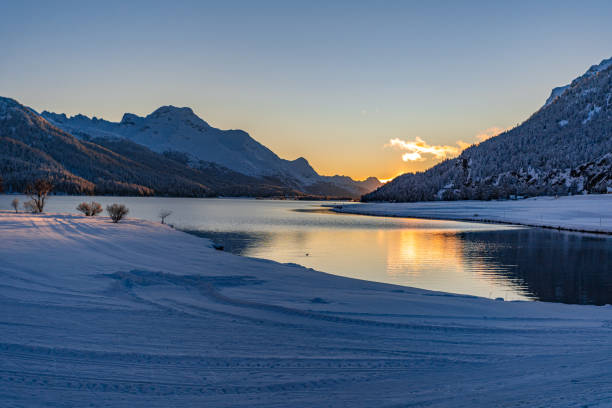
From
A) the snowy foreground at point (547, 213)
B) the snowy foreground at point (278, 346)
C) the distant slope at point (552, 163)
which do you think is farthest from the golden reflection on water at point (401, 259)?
the distant slope at point (552, 163)

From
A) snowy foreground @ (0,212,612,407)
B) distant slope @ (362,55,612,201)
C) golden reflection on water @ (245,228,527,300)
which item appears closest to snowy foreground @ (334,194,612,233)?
golden reflection on water @ (245,228,527,300)

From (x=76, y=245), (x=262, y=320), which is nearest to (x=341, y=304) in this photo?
(x=262, y=320)

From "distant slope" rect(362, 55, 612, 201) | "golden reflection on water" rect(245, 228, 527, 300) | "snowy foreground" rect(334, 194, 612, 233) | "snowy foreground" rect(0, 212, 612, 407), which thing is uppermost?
"distant slope" rect(362, 55, 612, 201)

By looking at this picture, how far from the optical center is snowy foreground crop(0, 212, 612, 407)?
6344 millimetres

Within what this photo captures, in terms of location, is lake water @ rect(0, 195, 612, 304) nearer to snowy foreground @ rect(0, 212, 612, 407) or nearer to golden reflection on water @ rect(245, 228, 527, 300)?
golden reflection on water @ rect(245, 228, 527, 300)

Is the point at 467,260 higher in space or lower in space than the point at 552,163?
lower

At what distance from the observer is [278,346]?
8.48 m

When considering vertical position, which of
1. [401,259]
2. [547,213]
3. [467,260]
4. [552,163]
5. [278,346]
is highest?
[552,163]

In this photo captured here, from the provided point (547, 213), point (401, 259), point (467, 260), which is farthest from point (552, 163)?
point (401, 259)

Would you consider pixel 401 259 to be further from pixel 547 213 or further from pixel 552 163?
pixel 552 163

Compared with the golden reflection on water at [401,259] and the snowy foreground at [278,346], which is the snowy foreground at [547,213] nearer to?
the golden reflection on water at [401,259]

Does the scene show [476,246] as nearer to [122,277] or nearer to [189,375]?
[122,277]

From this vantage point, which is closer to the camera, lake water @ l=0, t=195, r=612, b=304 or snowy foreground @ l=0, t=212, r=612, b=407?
snowy foreground @ l=0, t=212, r=612, b=407

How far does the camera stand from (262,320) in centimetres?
1047
